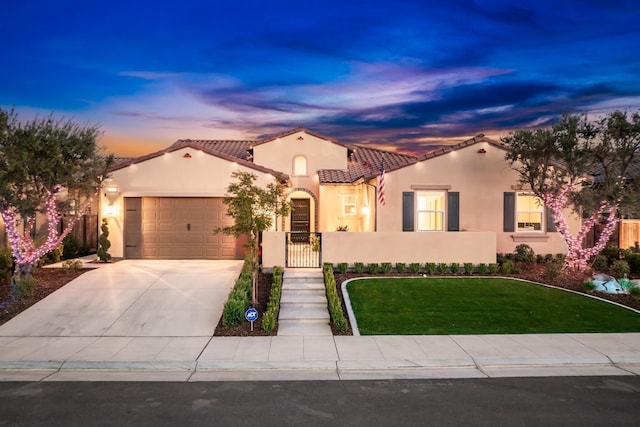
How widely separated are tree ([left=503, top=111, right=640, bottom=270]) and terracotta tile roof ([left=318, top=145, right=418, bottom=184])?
160 inches

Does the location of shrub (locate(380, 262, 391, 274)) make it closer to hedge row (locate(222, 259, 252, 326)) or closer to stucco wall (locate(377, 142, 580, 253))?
stucco wall (locate(377, 142, 580, 253))

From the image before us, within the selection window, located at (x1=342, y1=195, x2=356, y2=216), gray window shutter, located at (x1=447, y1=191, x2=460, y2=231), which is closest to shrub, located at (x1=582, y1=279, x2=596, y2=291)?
gray window shutter, located at (x1=447, y1=191, x2=460, y2=231)

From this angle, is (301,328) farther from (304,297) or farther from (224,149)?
(224,149)

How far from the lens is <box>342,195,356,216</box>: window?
70.1 feet

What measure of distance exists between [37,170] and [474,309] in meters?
11.9

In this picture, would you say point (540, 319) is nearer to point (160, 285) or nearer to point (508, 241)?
point (508, 241)

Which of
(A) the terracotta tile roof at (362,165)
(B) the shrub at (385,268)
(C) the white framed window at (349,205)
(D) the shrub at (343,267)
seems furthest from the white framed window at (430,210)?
(C) the white framed window at (349,205)

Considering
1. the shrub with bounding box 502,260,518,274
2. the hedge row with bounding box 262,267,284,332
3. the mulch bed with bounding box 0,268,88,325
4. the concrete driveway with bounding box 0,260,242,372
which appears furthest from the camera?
the shrub with bounding box 502,260,518,274

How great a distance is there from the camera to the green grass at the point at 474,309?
10453mm

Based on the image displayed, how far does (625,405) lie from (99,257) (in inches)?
606

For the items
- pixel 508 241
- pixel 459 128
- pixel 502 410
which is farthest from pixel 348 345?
pixel 459 128

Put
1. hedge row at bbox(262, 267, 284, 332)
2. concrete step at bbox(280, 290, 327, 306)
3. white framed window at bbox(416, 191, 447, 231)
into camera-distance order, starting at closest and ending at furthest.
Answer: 1. hedge row at bbox(262, 267, 284, 332)
2. concrete step at bbox(280, 290, 327, 306)
3. white framed window at bbox(416, 191, 447, 231)

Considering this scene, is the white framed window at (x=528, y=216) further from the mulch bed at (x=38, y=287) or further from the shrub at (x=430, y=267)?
the mulch bed at (x=38, y=287)

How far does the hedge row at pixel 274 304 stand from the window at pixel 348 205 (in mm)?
8047
